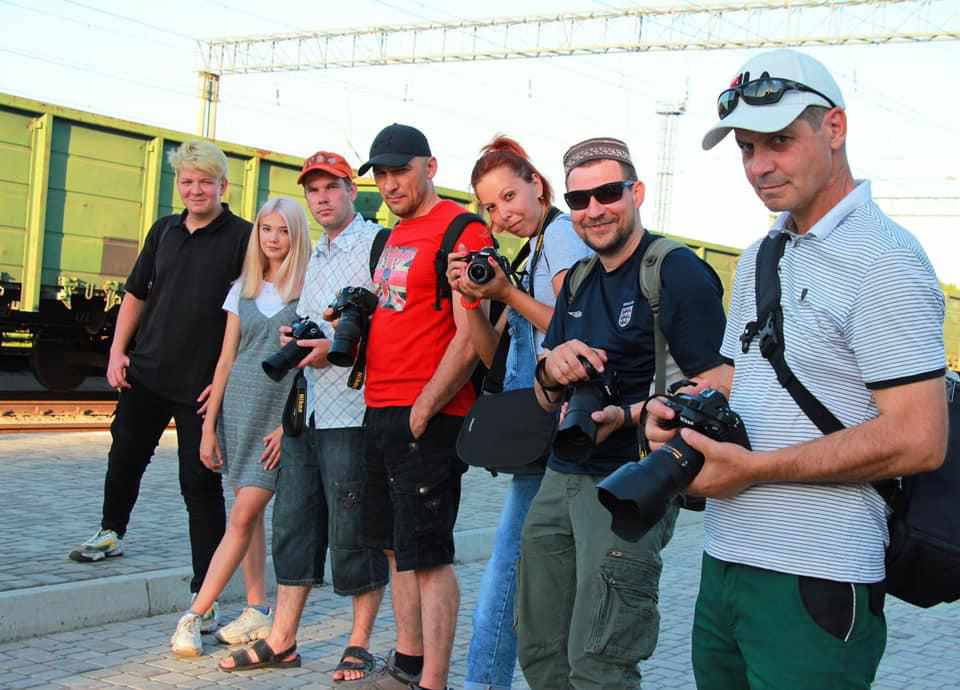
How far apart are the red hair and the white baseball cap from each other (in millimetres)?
2182

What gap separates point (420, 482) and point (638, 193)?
156 cm

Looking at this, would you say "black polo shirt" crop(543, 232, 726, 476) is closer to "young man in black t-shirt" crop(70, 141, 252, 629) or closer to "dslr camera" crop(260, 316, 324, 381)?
"dslr camera" crop(260, 316, 324, 381)

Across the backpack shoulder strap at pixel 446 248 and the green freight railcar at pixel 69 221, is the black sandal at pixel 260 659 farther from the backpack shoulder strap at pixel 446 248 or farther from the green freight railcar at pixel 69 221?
the green freight railcar at pixel 69 221

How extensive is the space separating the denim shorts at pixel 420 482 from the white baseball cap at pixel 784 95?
2438 mm

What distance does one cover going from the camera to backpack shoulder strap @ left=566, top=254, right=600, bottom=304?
13.0 ft

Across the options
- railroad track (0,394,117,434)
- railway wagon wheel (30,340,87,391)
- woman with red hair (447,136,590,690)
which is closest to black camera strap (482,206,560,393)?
woman with red hair (447,136,590,690)

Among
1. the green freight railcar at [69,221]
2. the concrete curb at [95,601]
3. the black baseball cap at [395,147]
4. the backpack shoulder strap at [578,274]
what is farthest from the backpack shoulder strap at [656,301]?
the green freight railcar at [69,221]

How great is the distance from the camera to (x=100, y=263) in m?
16.3

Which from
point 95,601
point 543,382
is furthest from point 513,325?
point 95,601

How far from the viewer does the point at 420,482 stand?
4.86 m

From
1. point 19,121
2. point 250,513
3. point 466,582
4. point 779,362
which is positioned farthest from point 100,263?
point 779,362

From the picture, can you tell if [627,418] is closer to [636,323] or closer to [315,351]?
[636,323]

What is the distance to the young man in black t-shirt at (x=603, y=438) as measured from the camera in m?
3.49

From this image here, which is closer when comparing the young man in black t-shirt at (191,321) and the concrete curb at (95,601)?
the concrete curb at (95,601)
